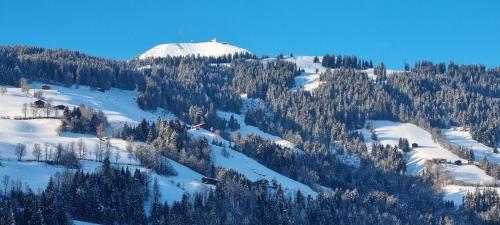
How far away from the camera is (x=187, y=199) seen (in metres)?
154

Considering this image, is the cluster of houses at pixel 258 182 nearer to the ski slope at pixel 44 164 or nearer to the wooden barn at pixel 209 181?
the wooden barn at pixel 209 181

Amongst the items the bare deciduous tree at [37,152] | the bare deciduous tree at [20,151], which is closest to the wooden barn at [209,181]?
the bare deciduous tree at [37,152]

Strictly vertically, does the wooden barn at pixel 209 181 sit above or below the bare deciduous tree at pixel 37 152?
below

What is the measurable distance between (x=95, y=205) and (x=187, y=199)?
1797cm

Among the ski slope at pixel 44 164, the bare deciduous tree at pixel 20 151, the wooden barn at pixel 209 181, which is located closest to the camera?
the ski slope at pixel 44 164

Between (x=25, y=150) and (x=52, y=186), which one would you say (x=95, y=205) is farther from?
(x=25, y=150)

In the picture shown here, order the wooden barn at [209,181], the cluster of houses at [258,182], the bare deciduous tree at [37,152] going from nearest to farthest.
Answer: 1. the bare deciduous tree at [37,152]
2. the wooden barn at [209,181]
3. the cluster of houses at [258,182]

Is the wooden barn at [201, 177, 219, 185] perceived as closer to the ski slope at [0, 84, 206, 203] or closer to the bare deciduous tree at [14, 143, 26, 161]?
the ski slope at [0, 84, 206, 203]

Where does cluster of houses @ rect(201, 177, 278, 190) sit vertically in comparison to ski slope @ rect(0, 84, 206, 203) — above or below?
below

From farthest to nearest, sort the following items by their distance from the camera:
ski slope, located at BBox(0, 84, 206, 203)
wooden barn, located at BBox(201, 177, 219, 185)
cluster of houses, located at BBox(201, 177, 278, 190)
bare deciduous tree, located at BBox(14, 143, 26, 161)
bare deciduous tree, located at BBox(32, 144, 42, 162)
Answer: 1. cluster of houses, located at BBox(201, 177, 278, 190)
2. wooden barn, located at BBox(201, 177, 219, 185)
3. bare deciduous tree, located at BBox(32, 144, 42, 162)
4. bare deciduous tree, located at BBox(14, 143, 26, 161)
5. ski slope, located at BBox(0, 84, 206, 203)

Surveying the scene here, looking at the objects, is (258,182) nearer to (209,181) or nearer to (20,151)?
(209,181)

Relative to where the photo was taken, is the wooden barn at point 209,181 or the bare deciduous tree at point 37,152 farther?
the wooden barn at point 209,181

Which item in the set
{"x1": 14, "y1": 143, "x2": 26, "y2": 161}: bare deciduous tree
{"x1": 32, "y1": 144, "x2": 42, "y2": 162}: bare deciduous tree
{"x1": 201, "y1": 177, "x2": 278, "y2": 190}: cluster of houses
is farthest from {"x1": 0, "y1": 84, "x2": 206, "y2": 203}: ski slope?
{"x1": 201, "y1": 177, "x2": 278, "y2": 190}: cluster of houses

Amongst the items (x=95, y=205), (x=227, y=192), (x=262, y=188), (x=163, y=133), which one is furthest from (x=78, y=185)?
(x=163, y=133)
